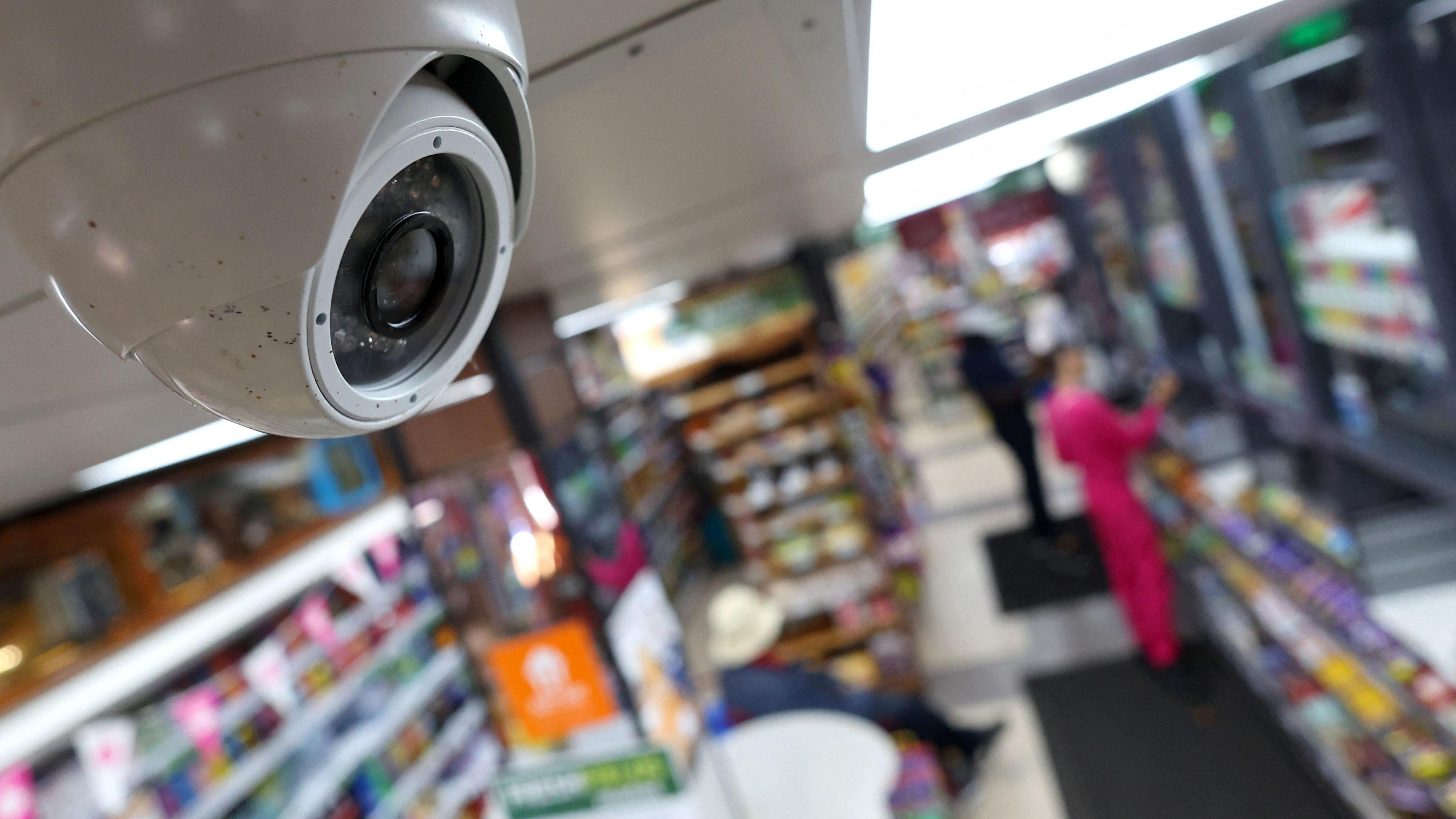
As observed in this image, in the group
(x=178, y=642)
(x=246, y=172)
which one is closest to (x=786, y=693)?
(x=178, y=642)

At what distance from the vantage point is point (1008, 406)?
729 centimetres

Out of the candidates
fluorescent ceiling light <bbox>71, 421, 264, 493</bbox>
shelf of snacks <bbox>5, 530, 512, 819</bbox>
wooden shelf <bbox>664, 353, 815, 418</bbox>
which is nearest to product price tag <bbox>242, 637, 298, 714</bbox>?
shelf of snacks <bbox>5, 530, 512, 819</bbox>

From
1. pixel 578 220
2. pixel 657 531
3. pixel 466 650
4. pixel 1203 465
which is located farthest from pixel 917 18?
pixel 657 531

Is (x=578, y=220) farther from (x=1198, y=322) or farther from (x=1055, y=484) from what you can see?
(x=1055, y=484)

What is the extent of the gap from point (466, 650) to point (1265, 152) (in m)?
4.87

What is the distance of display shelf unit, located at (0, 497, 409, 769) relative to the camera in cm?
310

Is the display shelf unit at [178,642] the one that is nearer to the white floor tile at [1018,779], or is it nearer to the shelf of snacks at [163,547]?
the shelf of snacks at [163,547]

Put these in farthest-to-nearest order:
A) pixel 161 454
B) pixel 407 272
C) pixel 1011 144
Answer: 1. pixel 161 454
2. pixel 1011 144
3. pixel 407 272

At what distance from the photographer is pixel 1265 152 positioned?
3340mm

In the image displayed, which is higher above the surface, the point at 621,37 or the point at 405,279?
the point at 621,37

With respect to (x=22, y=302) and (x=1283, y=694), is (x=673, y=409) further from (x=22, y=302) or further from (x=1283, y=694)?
(x=22, y=302)

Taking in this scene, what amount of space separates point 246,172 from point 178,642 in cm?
408

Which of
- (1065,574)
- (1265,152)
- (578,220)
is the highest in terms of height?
(578,220)

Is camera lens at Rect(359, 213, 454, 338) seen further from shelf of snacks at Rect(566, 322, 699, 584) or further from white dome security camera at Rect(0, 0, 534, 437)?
shelf of snacks at Rect(566, 322, 699, 584)
